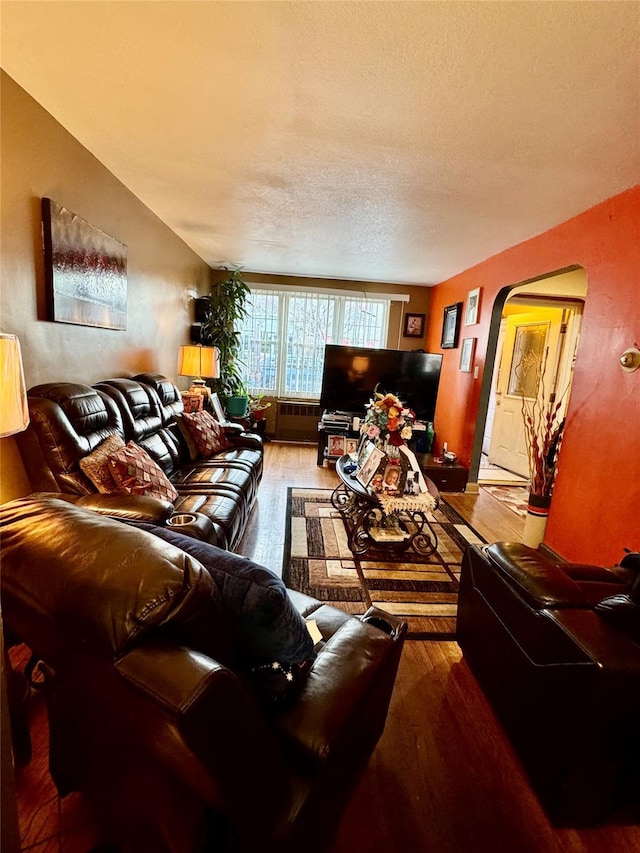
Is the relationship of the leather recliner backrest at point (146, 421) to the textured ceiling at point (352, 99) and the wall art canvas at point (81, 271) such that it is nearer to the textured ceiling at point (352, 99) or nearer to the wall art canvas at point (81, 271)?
the wall art canvas at point (81, 271)

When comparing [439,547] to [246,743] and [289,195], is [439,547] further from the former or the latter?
[289,195]

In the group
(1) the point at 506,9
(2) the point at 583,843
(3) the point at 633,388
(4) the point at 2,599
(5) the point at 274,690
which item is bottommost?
(2) the point at 583,843

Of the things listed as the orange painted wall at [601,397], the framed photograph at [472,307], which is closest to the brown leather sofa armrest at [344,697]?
the orange painted wall at [601,397]

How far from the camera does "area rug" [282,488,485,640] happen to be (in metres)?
2.33

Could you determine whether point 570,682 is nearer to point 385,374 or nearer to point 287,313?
point 385,374

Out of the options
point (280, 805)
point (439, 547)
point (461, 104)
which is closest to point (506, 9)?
point (461, 104)

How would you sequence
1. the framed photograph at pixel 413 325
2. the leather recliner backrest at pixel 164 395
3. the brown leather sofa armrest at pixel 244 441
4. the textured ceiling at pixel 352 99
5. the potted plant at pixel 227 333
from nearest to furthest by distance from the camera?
1. the textured ceiling at pixel 352 99
2. the leather recliner backrest at pixel 164 395
3. the brown leather sofa armrest at pixel 244 441
4. the potted plant at pixel 227 333
5. the framed photograph at pixel 413 325

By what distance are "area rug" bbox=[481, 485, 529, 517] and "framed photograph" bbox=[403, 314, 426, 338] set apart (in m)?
2.55

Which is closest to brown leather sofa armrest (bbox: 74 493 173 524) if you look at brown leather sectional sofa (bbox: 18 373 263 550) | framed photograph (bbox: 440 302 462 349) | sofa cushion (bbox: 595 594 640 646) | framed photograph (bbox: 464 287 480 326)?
brown leather sectional sofa (bbox: 18 373 263 550)

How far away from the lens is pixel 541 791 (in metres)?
1.32

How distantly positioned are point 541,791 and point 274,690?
1.05 meters

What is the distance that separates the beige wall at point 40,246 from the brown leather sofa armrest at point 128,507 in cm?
41

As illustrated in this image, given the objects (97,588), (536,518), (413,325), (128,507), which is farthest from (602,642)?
(413,325)

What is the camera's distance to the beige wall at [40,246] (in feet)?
6.06
